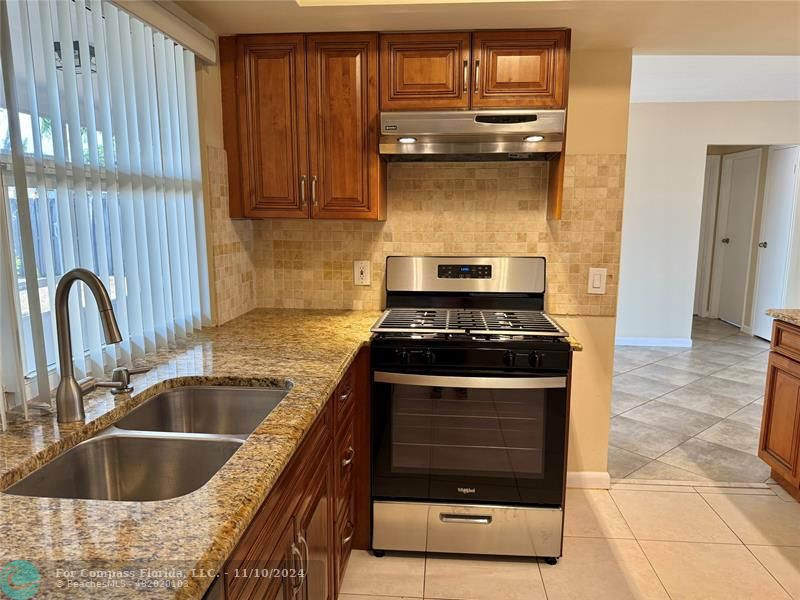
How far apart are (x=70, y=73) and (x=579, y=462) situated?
2658 millimetres

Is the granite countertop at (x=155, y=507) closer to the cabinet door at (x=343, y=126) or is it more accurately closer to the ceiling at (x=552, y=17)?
the cabinet door at (x=343, y=126)

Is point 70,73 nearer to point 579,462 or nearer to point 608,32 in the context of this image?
point 608,32

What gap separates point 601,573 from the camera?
6.88ft

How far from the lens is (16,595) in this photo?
0.70m

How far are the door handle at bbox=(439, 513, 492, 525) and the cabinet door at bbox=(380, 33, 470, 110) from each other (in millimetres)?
1677

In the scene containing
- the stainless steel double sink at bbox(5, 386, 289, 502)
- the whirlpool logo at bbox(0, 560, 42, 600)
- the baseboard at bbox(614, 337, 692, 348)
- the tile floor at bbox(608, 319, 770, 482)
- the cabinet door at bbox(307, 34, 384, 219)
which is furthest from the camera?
the baseboard at bbox(614, 337, 692, 348)

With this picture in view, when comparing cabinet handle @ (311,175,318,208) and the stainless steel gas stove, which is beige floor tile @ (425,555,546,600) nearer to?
the stainless steel gas stove

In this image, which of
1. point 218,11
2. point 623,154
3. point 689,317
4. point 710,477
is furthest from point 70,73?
point 689,317

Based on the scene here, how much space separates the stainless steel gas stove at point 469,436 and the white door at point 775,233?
4.65 m

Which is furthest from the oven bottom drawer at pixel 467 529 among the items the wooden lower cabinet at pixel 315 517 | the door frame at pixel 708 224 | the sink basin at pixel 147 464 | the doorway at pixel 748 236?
the door frame at pixel 708 224

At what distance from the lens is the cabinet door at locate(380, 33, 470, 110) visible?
2.20m

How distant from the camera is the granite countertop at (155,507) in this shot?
29.6 inches

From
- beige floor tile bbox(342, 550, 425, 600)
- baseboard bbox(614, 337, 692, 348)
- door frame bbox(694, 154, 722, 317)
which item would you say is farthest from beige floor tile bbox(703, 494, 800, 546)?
door frame bbox(694, 154, 722, 317)

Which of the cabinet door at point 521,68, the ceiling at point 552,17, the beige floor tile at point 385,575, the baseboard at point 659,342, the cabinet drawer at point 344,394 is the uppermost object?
the ceiling at point 552,17
